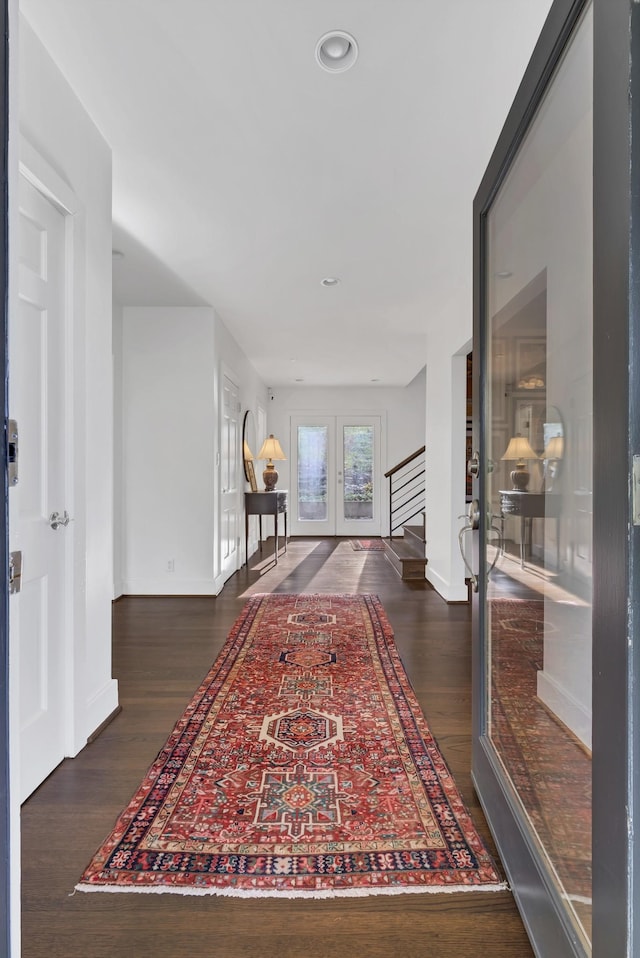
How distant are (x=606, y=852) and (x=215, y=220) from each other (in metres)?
3.14

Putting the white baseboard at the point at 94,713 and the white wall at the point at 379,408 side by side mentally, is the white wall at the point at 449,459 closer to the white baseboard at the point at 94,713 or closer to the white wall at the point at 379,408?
the white baseboard at the point at 94,713

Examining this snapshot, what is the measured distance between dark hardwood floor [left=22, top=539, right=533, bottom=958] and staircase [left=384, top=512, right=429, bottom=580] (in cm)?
237

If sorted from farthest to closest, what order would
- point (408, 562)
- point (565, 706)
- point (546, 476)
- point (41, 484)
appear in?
point (408, 562) < point (41, 484) < point (546, 476) < point (565, 706)

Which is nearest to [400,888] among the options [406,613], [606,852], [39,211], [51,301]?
[606,852]

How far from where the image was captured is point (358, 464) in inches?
357

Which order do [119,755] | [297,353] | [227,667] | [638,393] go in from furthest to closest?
[297,353] < [227,667] < [119,755] < [638,393]

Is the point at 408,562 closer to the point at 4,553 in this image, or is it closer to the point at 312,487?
the point at 312,487

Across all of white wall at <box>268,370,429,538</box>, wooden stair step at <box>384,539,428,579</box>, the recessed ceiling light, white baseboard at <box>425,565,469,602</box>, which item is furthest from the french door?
the recessed ceiling light

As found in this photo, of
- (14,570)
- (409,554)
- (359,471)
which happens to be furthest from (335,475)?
(14,570)

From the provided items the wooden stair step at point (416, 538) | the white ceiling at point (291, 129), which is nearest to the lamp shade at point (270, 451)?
the wooden stair step at point (416, 538)

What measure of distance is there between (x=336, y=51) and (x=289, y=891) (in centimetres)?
251

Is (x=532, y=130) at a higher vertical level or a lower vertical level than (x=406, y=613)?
higher

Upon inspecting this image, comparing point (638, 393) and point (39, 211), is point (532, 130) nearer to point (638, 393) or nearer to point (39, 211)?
point (638, 393)

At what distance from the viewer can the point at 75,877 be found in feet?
4.64
